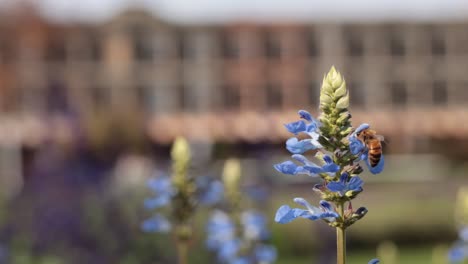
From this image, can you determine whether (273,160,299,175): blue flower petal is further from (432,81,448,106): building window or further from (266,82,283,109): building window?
(432,81,448,106): building window

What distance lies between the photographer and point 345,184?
167 centimetres

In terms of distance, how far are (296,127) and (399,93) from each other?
50417 millimetres

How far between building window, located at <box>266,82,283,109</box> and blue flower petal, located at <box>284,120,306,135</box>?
48.0 metres

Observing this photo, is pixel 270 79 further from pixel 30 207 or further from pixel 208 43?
pixel 30 207

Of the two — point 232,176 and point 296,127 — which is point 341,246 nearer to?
point 296,127

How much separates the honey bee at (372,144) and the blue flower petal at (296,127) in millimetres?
109

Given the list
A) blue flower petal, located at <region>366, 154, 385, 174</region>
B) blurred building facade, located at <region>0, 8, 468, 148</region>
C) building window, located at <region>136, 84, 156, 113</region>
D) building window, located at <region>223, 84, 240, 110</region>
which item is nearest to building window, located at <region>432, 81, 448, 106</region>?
blurred building facade, located at <region>0, 8, 468, 148</region>

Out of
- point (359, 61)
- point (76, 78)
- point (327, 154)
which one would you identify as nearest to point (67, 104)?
point (327, 154)

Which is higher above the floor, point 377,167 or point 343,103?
point 343,103

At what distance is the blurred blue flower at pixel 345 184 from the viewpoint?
5.45ft

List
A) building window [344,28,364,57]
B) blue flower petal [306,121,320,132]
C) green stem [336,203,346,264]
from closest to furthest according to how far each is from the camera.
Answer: green stem [336,203,346,264] → blue flower petal [306,121,320,132] → building window [344,28,364,57]

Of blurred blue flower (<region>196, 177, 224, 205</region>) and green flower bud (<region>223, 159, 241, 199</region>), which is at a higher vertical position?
green flower bud (<region>223, 159, 241, 199</region>)

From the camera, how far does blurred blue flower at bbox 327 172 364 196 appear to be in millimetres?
1661

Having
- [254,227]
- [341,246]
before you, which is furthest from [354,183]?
[254,227]
